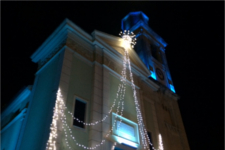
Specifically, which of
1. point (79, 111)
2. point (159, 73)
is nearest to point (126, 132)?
point (79, 111)

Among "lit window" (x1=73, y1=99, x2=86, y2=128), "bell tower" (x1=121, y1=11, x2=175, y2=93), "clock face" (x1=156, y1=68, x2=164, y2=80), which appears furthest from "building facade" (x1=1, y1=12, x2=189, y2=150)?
"bell tower" (x1=121, y1=11, x2=175, y2=93)

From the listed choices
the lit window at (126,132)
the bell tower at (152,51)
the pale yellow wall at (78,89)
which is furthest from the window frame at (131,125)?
the bell tower at (152,51)

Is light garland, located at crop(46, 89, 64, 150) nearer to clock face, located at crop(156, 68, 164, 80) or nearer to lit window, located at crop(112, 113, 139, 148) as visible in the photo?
lit window, located at crop(112, 113, 139, 148)

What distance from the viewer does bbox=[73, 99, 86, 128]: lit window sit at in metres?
7.34

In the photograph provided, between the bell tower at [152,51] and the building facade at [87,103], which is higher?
the bell tower at [152,51]

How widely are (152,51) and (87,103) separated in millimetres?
12592

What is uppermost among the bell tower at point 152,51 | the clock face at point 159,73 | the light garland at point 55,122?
the bell tower at point 152,51

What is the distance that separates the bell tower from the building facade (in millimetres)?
3260

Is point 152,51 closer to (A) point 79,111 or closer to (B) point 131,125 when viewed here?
(B) point 131,125

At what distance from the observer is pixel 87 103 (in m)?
8.09

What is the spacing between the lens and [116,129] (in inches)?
327

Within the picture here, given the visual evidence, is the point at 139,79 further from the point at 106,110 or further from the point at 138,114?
the point at 106,110

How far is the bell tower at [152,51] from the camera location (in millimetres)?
16469

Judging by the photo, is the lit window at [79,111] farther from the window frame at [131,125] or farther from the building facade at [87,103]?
the window frame at [131,125]
